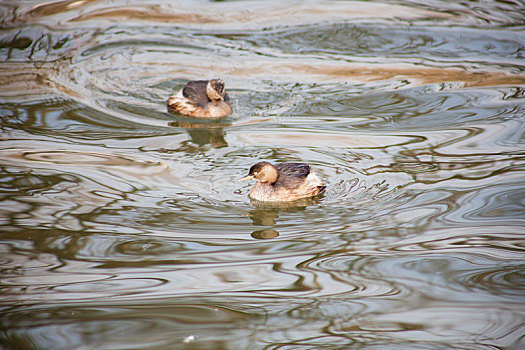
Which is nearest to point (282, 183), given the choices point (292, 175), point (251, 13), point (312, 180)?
point (292, 175)

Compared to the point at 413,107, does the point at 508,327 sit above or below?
below

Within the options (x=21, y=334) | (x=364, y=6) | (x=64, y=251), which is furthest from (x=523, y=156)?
(x=364, y=6)

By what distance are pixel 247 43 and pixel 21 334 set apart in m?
9.00

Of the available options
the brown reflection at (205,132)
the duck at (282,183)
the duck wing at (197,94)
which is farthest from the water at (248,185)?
the duck wing at (197,94)

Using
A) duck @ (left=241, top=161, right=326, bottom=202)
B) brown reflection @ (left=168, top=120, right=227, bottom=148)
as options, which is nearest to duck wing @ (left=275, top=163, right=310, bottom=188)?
duck @ (left=241, top=161, right=326, bottom=202)

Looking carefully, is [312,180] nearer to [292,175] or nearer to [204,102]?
[292,175]

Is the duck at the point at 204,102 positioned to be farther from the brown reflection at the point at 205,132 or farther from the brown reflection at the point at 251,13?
the brown reflection at the point at 251,13

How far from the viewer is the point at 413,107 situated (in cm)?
980

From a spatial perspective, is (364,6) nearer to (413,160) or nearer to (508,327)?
(413,160)

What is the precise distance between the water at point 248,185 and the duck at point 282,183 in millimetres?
149

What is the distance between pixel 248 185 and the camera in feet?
24.5

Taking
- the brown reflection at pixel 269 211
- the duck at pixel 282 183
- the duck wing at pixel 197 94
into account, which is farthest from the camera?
the duck wing at pixel 197 94

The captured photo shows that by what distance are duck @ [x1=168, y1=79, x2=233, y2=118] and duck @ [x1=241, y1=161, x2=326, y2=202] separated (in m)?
2.97

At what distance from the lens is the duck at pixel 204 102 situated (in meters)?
9.81
